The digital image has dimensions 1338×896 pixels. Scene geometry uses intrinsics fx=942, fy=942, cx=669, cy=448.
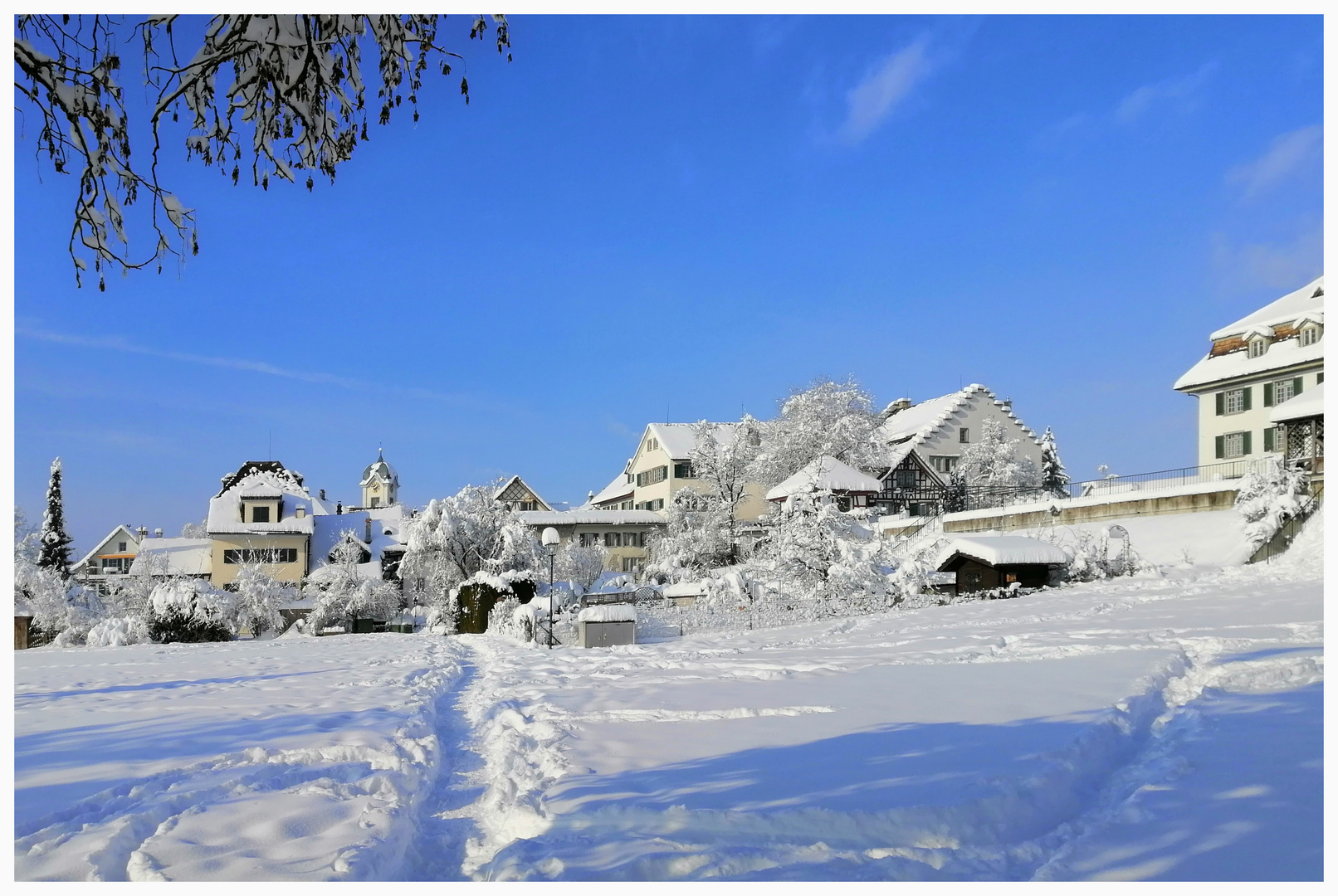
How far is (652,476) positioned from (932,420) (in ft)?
60.8

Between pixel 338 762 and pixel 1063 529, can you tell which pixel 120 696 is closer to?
pixel 338 762

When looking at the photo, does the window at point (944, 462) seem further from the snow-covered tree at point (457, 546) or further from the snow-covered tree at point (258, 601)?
the snow-covered tree at point (258, 601)

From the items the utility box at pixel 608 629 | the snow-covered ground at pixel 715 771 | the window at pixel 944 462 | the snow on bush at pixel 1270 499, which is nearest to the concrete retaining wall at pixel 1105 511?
the snow on bush at pixel 1270 499

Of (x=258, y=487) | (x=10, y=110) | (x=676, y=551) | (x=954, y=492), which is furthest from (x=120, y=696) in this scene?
(x=258, y=487)

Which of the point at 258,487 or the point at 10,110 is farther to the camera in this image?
the point at 258,487

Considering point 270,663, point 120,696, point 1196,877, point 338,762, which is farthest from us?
point 270,663

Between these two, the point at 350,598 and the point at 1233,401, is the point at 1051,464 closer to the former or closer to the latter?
the point at 1233,401

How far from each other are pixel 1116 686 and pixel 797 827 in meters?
6.15

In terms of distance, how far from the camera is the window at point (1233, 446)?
1547 inches

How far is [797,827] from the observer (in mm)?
5598

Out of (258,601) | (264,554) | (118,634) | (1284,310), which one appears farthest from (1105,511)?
(264,554)

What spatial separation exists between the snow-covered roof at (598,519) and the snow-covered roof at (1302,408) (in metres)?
34.2

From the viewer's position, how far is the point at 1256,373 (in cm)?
3856

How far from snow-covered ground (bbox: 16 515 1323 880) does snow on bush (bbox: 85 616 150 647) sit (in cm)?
1504
